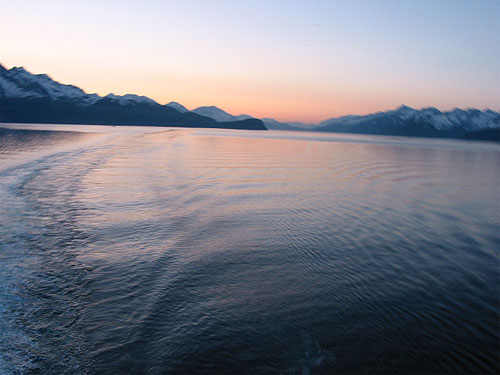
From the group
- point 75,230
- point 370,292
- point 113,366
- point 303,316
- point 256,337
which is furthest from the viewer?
point 75,230

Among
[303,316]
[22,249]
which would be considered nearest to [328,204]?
[303,316]

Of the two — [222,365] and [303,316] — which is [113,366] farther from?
[303,316]

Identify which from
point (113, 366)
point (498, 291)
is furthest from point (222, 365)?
point (498, 291)

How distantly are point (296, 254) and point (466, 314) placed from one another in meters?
3.82

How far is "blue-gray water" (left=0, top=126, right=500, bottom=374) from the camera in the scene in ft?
15.2

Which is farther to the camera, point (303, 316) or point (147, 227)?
point (147, 227)

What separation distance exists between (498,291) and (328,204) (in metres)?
7.45

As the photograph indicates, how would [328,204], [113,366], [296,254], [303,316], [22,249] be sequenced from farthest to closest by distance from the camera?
[328,204]
[296,254]
[22,249]
[303,316]
[113,366]

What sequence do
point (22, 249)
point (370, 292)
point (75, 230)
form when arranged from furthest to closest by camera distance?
point (75, 230) < point (22, 249) < point (370, 292)

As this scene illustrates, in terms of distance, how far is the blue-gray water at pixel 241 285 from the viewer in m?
4.64

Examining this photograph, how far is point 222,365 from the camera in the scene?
4.48 meters

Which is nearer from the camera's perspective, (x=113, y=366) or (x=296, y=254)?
(x=113, y=366)

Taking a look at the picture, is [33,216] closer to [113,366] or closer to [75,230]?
[75,230]

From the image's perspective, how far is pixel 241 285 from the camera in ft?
21.9
